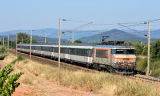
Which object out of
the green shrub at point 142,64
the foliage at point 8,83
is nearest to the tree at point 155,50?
the green shrub at point 142,64

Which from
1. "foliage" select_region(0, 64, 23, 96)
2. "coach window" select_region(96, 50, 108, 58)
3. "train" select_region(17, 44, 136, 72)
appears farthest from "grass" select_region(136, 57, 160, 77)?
"foliage" select_region(0, 64, 23, 96)

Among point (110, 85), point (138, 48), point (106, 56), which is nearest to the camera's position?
point (110, 85)

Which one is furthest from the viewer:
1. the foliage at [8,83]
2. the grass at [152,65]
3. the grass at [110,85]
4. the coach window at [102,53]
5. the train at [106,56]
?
the grass at [152,65]

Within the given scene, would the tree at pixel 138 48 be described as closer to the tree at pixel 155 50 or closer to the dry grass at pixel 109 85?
the tree at pixel 155 50

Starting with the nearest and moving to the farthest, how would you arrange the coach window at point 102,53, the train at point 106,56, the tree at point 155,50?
the train at point 106,56, the coach window at point 102,53, the tree at point 155,50

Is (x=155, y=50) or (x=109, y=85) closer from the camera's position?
(x=109, y=85)

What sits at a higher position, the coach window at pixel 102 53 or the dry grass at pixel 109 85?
the coach window at pixel 102 53

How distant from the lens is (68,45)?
40188 mm

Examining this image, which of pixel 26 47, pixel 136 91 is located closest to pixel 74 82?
pixel 136 91

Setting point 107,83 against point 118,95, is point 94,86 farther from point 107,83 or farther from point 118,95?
point 118,95

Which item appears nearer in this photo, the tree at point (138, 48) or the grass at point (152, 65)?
the grass at point (152, 65)

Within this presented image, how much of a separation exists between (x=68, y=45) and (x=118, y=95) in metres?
26.1

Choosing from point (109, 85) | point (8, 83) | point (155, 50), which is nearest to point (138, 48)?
point (155, 50)

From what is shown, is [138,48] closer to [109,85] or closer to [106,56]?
[106,56]
